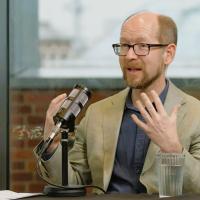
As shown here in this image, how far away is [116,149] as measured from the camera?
92.1 inches

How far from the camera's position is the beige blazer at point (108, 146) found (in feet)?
7.30

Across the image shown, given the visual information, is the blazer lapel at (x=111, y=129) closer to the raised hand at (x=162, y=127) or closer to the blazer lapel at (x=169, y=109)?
the blazer lapel at (x=169, y=109)

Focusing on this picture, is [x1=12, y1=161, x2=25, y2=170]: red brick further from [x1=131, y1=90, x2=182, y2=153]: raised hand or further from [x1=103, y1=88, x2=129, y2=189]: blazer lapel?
[x1=131, y1=90, x2=182, y2=153]: raised hand

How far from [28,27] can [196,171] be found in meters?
1.59

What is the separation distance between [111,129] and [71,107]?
40 cm

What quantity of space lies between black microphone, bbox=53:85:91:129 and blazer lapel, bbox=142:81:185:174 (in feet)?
1.21

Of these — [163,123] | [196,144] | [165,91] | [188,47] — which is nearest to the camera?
[163,123]

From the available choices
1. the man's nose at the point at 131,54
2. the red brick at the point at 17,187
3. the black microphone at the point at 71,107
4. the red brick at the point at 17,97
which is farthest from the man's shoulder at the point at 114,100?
the red brick at the point at 17,187

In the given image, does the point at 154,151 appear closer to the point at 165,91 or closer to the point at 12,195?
the point at 165,91

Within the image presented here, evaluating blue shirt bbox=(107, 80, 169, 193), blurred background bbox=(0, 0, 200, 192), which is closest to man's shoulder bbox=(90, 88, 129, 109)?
blue shirt bbox=(107, 80, 169, 193)

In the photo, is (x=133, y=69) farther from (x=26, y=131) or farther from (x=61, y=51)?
(x=26, y=131)

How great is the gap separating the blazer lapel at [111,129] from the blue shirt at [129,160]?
0.07ft

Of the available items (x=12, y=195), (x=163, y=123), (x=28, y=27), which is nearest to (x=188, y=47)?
(x=28, y=27)

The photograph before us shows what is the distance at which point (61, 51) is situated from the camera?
3.32m
